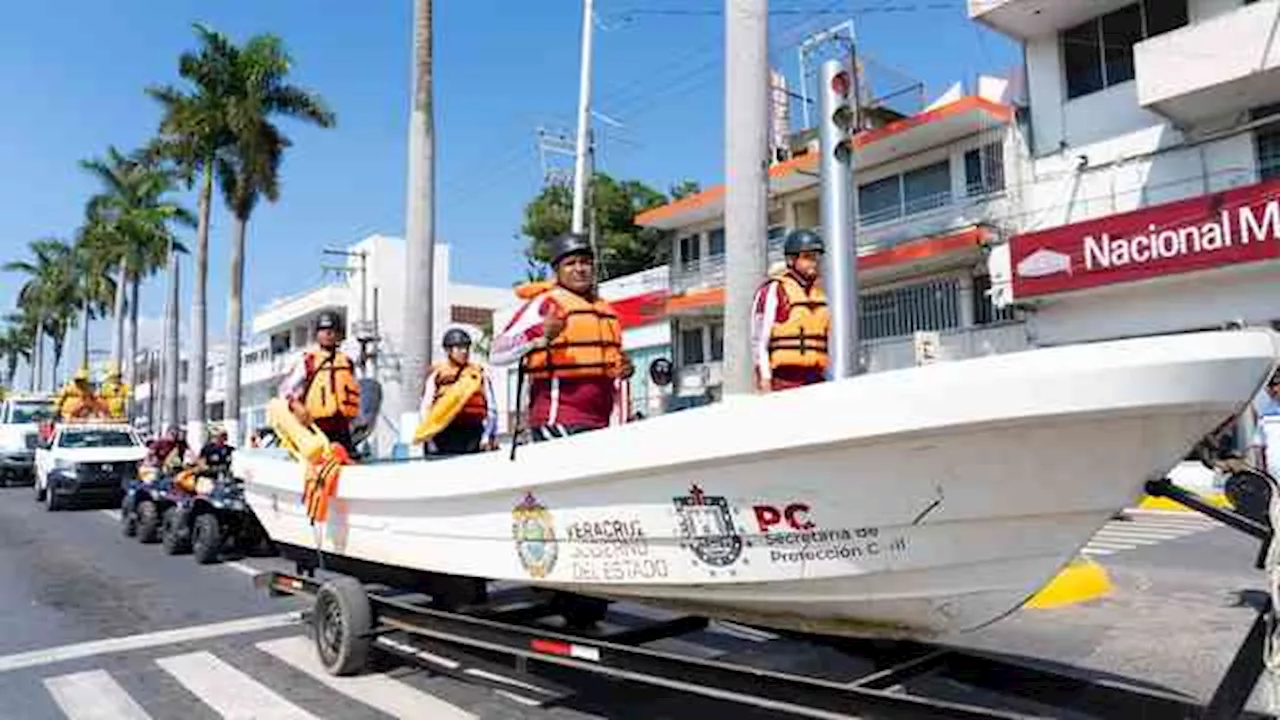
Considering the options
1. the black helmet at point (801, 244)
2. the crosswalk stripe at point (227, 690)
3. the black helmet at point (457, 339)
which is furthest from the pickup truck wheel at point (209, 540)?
the black helmet at point (801, 244)

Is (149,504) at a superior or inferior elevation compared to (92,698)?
superior

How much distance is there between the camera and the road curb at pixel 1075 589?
23.0ft

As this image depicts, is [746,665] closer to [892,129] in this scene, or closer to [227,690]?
[227,690]

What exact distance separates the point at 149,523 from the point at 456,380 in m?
7.72

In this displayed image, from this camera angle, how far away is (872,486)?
3160 millimetres

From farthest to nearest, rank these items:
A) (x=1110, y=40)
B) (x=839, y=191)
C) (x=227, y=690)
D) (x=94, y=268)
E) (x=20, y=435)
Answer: (x=94, y=268), (x=20, y=435), (x=1110, y=40), (x=839, y=191), (x=227, y=690)

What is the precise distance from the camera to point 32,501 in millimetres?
19375

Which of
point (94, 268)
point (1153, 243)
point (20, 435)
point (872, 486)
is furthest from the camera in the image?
point (94, 268)

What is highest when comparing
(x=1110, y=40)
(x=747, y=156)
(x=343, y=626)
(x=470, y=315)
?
(x=1110, y=40)

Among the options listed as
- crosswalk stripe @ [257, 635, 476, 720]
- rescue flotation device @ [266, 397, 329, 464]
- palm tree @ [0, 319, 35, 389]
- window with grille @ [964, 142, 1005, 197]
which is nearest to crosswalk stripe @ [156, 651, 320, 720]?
crosswalk stripe @ [257, 635, 476, 720]

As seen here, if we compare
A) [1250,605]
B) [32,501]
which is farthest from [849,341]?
[32,501]

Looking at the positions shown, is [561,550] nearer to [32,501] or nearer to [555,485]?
[555,485]

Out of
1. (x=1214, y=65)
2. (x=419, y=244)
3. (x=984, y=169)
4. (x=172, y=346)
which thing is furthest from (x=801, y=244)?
(x=172, y=346)

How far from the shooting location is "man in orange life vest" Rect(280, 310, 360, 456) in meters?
6.58
